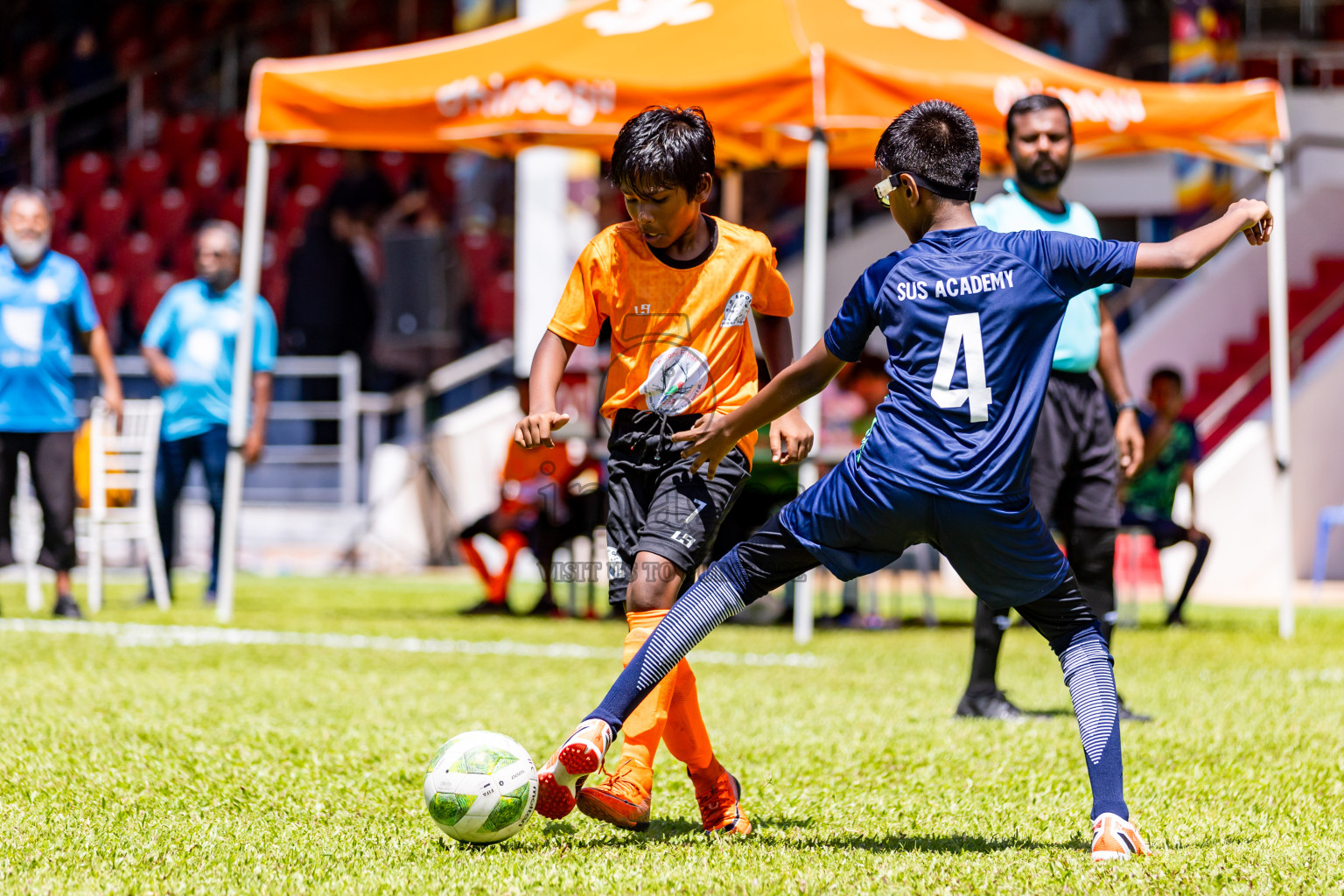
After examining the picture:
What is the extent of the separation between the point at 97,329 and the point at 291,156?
937 cm

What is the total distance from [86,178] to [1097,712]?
16.5m

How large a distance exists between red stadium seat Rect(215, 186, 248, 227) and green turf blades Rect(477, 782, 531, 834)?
49.1ft

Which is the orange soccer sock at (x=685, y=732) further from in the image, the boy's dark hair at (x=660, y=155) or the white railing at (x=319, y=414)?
the white railing at (x=319, y=414)

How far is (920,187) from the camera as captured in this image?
3.85 m

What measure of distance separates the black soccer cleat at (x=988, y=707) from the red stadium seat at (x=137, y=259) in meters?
13.1

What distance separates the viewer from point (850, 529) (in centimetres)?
378

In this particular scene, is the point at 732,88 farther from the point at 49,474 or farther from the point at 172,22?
the point at 172,22

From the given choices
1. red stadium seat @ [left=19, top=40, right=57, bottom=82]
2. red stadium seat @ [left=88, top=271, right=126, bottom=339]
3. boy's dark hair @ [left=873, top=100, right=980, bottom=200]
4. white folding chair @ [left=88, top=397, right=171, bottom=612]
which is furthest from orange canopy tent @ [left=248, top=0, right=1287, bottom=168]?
red stadium seat @ [left=19, top=40, right=57, bottom=82]

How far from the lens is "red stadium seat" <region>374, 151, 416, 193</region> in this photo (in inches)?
694

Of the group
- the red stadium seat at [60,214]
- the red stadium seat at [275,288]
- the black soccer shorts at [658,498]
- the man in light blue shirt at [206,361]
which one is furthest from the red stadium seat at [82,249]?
the black soccer shorts at [658,498]

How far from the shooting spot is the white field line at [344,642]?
8.30 meters

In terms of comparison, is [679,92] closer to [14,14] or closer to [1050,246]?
[1050,246]

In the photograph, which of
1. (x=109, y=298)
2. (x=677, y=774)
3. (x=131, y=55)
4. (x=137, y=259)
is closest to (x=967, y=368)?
(x=677, y=774)

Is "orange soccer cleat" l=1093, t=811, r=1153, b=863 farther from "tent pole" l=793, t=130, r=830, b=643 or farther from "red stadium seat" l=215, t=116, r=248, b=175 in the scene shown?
"red stadium seat" l=215, t=116, r=248, b=175
